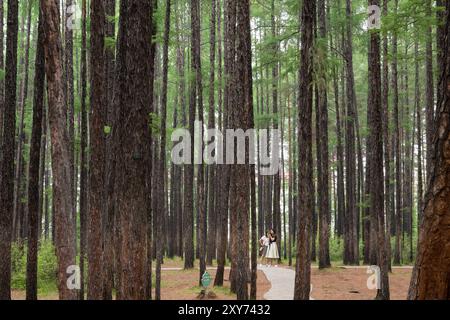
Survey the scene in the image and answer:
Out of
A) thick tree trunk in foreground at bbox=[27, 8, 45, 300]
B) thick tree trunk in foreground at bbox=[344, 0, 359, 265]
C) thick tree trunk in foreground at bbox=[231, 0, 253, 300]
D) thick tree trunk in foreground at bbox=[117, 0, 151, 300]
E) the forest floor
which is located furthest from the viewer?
thick tree trunk in foreground at bbox=[344, 0, 359, 265]

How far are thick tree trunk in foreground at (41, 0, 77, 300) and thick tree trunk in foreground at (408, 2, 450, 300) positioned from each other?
6.08m

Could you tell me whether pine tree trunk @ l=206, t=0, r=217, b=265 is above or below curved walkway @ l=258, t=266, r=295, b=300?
above

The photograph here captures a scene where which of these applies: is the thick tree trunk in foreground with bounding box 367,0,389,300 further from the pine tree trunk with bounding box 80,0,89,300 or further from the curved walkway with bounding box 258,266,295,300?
the pine tree trunk with bounding box 80,0,89,300

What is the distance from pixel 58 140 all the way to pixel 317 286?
10199 millimetres

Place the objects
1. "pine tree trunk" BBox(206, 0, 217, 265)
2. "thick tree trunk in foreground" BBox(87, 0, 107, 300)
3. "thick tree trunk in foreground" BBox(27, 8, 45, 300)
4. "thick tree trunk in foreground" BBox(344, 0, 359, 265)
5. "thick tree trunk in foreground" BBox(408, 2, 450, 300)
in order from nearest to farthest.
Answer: "thick tree trunk in foreground" BBox(408, 2, 450, 300)
"thick tree trunk in foreground" BBox(87, 0, 107, 300)
"thick tree trunk in foreground" BBox(27, 8, 45, 300)
"pine tree trunk" BBox(206, 0, 217, 265)
"thick tree trunk in foreground" BBox(344, 0, 359, 265)

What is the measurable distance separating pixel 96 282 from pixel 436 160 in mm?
8258

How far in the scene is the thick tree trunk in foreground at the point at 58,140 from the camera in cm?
773

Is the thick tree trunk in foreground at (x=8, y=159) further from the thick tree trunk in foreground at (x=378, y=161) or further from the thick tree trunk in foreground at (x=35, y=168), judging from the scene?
the thick tree trunk in foreground at (x=378, y=161)

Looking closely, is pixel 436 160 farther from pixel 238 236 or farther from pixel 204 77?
pixel 204 77

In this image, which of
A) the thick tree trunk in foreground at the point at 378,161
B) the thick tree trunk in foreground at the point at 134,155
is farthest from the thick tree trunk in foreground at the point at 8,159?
the thick tree trunk in foreground at the point at 378,161

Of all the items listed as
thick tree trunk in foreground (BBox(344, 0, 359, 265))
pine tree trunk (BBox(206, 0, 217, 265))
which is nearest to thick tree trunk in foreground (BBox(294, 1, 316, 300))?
pine tree trunk (BBox(206, 0, 217, 265))

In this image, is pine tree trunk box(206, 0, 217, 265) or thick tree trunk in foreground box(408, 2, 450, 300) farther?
pine tree trunk box(206, 0, 217, 265)

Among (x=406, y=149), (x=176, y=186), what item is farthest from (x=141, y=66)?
(x=406, y=149)

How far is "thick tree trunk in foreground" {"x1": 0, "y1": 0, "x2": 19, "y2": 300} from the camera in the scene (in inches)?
435
